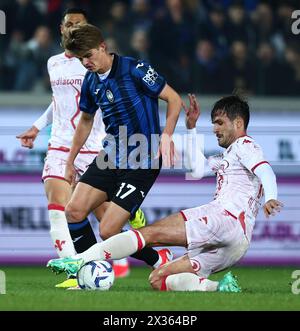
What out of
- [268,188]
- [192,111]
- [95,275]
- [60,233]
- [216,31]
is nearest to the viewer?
[268,188]

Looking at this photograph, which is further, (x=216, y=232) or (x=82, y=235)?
(x=82, y=235)

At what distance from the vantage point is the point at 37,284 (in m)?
9.50

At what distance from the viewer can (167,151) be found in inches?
329

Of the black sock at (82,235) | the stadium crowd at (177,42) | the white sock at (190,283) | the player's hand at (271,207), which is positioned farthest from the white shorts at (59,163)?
the stadium crowd at (177,42)

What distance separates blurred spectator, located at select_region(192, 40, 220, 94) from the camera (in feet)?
46.6

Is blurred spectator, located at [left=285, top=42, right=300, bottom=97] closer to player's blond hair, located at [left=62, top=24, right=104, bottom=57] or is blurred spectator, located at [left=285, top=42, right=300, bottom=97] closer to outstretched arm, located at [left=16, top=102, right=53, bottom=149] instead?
outstretched arm, located at [left=16, top=102, right=53, bottom=149]

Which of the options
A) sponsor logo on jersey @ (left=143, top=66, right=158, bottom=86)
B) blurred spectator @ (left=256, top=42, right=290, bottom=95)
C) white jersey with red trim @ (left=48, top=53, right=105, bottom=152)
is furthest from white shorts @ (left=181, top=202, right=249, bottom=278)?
blurred spectator @ (left=256, top=42, right=290, bottom=95)

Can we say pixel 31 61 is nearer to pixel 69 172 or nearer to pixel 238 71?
pixel 238 71

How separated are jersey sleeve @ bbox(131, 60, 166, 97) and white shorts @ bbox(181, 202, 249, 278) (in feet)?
3.27

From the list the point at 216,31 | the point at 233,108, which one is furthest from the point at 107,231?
the point at 216,31

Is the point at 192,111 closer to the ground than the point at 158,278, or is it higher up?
higher up

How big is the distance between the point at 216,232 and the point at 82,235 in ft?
5.41

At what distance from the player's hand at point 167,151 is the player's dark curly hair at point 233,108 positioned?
0.46 metres
